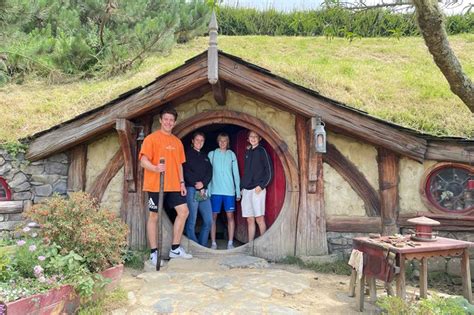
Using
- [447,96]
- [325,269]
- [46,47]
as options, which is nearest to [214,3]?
[325,269]

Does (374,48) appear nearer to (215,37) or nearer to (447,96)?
(447,96)

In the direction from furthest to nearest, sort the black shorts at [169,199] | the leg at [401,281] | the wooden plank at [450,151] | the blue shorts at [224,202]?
1. the blue shorts at [224,202]
2. the black shorts at [169,199]
3. the wooden plank at [450,151]
4. the leg at [401,281]

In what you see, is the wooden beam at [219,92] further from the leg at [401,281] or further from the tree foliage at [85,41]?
the tree foliage at [85,41]

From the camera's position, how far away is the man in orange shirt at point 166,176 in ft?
17.4

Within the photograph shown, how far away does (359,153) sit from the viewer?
552 centimetres

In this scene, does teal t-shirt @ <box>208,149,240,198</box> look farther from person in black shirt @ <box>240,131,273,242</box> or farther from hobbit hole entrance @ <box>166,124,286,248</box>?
hobbit hole entrance @ <box>166,124,286,248</box>

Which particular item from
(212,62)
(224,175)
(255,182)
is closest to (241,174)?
(224,175)

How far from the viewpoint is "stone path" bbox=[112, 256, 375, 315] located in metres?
3.81

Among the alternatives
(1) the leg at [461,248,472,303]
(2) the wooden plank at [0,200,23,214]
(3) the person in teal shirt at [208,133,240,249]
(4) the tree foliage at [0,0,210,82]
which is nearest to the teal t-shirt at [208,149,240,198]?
(3) the person in teal shirt at [208,133,240,249]

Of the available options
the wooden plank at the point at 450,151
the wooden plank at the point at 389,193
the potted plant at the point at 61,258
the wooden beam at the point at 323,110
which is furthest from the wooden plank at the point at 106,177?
the wooden plank at the point at 450,151

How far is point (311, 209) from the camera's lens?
18.1ft

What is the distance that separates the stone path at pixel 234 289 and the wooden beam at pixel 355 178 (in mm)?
1035

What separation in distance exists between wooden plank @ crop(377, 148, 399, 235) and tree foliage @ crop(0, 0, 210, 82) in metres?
6.27

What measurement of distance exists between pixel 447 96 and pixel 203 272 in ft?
15.3
